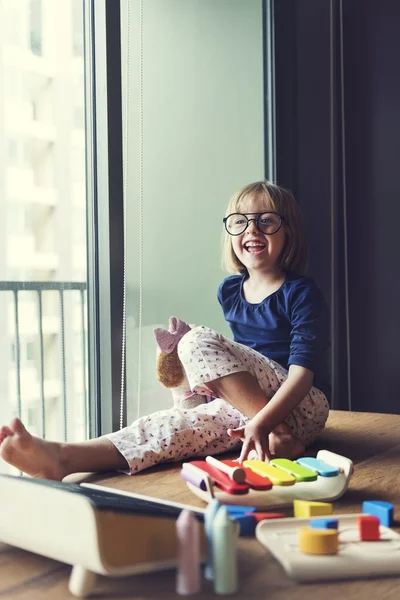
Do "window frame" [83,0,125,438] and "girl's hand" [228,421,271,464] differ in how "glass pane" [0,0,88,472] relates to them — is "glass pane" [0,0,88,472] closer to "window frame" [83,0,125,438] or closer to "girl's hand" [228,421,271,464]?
"window frame" [83,0,125,438]

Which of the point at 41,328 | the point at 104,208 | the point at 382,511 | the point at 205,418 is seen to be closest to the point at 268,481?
the point at 382,511

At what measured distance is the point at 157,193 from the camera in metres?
1.98

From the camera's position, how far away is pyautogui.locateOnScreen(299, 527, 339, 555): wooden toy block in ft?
2.68

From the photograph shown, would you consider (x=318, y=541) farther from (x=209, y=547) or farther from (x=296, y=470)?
(x=296, y=470)

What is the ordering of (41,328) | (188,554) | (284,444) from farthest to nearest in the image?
(41,328) < (284,444) < (188,554)

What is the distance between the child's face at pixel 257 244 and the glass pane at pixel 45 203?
0.38 metres

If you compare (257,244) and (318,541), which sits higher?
(257,244)

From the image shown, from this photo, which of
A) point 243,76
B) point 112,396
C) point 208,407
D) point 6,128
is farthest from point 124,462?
point 243,76

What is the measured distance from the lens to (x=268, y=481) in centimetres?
107

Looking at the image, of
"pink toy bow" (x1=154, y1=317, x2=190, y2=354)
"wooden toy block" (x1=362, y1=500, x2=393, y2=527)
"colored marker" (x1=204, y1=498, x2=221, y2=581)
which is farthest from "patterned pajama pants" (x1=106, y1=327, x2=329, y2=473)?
"colored marker" (x1=204, y1=498, x2=221, y2=581)

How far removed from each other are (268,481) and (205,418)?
0.44m

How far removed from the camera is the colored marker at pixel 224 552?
736mm

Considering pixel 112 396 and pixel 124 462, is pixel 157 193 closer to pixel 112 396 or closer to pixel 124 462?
pixel 112 396

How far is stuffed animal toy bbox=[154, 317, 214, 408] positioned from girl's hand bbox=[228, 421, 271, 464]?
0.34 meters
